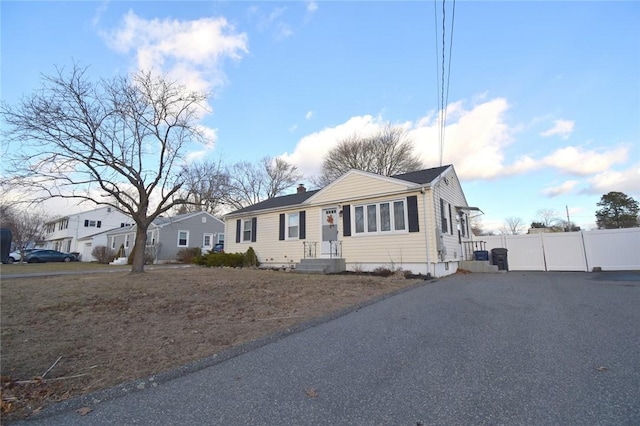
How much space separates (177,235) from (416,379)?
28855 millimetres

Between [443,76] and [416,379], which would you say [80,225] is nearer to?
[443,76]

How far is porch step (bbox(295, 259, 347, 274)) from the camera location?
12000 millimetres

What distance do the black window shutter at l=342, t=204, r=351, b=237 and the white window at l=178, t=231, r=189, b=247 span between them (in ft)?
66.9

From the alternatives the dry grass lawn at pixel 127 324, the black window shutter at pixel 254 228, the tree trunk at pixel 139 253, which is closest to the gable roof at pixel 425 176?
the dry grass lawn at pixel 127 324

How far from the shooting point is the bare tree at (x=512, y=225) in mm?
45441

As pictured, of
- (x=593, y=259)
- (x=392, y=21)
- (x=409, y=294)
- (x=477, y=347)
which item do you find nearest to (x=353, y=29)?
(x=392, y=21)

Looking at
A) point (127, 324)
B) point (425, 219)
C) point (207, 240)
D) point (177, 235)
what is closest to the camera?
point (127, 324)

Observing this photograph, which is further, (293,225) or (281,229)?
(281,229)

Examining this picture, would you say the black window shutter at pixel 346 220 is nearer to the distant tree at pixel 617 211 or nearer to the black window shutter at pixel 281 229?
the black window shutter at pixel 281 229

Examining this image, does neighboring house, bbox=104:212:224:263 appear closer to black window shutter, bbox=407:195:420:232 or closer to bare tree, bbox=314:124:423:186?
bare tree, bbox=314:124:423:186

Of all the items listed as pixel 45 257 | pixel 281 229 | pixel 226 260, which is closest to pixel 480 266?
pixel 281 229

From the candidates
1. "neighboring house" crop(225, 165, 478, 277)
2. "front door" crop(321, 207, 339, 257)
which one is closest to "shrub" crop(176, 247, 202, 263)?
"neighboring house" crop(225, 165, 478, 277)

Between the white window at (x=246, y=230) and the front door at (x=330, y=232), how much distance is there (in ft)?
17.8

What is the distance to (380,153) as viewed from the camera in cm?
2875
